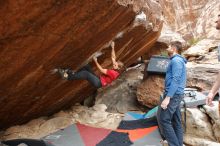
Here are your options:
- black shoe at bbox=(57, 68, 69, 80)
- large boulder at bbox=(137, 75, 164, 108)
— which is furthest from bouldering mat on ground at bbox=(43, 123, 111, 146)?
large boulder at bbox=(137, 75, 164, 108)

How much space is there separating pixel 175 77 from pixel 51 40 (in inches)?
87.9

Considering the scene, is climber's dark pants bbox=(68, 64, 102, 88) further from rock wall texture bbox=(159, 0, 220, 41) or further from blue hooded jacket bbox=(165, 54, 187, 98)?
rock wall texture bbox=(159, 0, 220, 41)

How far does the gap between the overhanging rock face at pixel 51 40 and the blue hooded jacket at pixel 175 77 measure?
1167mm

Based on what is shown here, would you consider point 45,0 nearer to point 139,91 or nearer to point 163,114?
point 163,114

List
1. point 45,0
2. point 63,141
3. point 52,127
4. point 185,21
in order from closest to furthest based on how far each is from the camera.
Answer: point 45,0
point 63,141
point 52,127
point 185,21

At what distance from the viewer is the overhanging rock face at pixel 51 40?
4484mm

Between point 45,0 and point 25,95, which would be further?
point 25,95

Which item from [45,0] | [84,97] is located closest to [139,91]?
[84,97]

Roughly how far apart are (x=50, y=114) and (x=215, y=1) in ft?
40.8

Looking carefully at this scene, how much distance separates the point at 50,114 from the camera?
30.7 feet

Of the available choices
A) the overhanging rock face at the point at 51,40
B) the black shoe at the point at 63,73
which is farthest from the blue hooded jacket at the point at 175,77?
the black shoe at the point at 63,73

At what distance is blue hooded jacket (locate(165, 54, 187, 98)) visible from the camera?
19.3 feet

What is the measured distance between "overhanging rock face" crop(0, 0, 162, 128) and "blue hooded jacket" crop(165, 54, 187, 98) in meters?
1.17

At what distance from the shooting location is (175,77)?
5.91m
